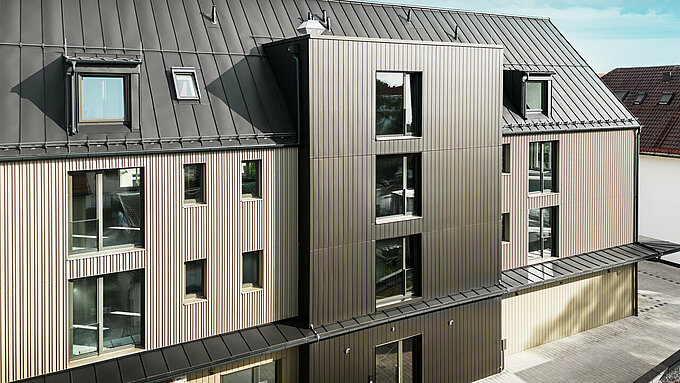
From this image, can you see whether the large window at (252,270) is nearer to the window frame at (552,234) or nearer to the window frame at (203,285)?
the window frame at (203,285)

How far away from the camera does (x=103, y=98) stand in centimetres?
1092

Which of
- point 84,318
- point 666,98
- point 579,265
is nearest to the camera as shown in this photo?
point 84,318

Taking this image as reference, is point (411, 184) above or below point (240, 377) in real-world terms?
above

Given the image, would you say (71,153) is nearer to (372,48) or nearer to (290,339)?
(290,339)

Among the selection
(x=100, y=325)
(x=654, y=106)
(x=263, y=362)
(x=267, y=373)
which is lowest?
(x=267, y=373)

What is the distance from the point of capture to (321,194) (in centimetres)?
1234

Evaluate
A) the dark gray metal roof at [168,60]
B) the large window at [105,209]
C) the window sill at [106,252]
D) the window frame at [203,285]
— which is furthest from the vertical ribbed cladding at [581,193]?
the window sill at [106,252]

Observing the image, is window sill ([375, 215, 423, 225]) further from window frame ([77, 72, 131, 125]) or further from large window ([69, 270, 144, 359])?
window frame ([77, 72, 131, 125])

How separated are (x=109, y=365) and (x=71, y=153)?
3709mm

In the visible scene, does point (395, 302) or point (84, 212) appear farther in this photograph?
point (395, 302)

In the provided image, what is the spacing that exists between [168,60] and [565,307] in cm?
1243

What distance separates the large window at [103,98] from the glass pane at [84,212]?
107cm

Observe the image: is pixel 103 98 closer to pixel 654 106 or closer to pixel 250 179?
pixel 250 179

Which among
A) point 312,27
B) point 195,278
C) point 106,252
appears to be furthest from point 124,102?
point 312,27
